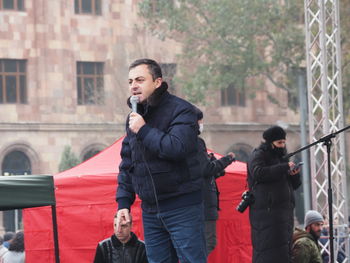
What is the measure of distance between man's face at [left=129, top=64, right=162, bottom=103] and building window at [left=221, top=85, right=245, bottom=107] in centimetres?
3712

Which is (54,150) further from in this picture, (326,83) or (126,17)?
(326,83)

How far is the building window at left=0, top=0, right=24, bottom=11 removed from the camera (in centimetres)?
3991

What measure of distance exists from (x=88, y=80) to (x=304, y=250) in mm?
30772

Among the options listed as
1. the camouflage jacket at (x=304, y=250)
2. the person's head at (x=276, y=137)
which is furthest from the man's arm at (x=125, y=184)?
the camouflage jacket at (x=304, y=250)

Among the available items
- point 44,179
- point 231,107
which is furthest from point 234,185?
point 231,107

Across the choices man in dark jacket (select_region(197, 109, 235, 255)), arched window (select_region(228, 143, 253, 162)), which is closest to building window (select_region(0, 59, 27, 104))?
arched window (select_region(228, 143, 253, 162))

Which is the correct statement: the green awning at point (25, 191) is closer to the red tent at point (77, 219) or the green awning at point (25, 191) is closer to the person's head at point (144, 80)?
the person's head at point (144, 80)

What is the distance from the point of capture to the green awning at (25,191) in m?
7.60

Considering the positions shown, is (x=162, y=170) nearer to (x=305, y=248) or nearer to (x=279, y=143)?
(x=279, y=143)

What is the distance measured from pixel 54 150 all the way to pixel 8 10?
5540mm

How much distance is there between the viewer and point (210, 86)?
37594 millimetres

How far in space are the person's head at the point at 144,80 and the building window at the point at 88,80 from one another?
34465 mm

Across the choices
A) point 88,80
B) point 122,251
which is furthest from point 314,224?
point 88,80

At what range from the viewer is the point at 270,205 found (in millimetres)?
10562
